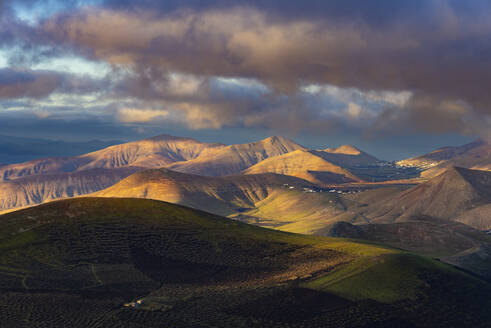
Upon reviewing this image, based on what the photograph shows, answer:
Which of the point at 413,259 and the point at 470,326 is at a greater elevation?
the point at 413,259

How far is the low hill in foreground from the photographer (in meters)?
131

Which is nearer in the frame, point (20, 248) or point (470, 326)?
point (470, 326)

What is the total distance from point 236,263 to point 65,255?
231ft

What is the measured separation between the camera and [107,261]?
188250 millimetres

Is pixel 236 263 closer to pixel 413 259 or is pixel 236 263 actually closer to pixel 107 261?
pixel 107 261

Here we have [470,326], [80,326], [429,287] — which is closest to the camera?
[80,326]

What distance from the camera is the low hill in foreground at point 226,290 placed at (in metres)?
Answer: 131

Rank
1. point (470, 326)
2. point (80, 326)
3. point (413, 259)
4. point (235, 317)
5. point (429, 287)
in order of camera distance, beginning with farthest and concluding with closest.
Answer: point (413, 259) < point (429, 287) < point (470, 326) < point (235, 317) < point (80, 326)

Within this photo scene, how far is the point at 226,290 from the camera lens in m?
158

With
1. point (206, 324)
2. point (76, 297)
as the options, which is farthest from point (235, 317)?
point (76, 297)

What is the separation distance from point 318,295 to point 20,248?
123m

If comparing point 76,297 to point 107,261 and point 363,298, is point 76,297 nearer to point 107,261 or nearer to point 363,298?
point 107,261

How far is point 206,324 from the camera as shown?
124688 mm

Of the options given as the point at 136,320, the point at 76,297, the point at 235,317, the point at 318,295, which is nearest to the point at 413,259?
the point at 318,295
